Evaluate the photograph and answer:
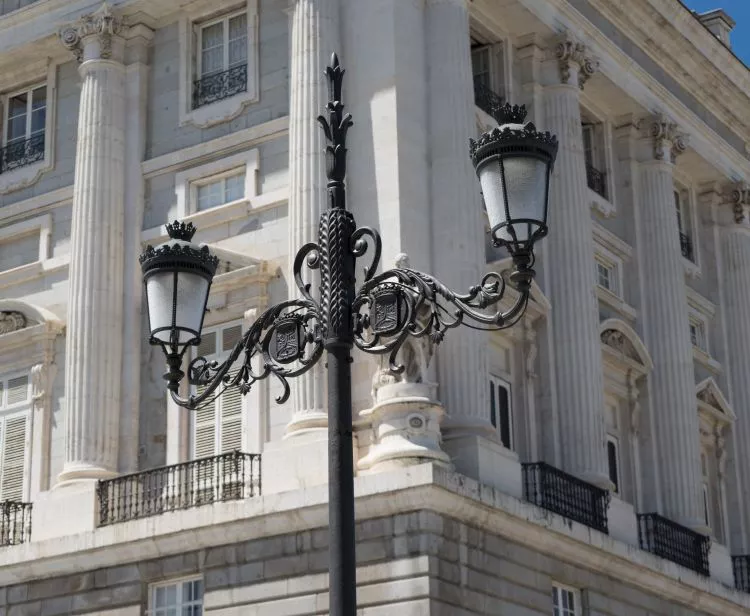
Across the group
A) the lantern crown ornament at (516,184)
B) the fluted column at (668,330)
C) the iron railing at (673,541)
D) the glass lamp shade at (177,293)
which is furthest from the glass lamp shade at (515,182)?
the fluted column at (668,330)

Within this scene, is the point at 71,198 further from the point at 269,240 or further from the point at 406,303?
the point at 406,303

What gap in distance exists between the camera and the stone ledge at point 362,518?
22.8 m

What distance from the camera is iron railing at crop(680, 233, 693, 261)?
34.9m

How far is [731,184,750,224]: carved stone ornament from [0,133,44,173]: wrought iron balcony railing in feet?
47.1

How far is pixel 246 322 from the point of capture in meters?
26.2

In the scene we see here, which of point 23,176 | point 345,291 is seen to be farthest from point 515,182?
point 23,176

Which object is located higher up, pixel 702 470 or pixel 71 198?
pixel 71 198

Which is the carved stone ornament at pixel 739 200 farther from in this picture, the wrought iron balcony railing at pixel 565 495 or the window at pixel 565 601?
the window at pixel 565 601

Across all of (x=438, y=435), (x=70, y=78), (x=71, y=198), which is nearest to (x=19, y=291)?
(x=71, y=198)

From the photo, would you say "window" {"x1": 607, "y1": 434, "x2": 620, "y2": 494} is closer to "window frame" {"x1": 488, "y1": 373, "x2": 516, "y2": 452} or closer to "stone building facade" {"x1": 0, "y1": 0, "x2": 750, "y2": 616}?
"stone building facade" {"x1": 0, "y1": 0, "x2": 750, "y2": 616}

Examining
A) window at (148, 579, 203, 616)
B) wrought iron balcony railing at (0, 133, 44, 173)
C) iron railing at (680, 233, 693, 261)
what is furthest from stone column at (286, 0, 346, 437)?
iron railing at (680, 233, 693, 261)

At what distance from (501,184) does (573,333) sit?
16276mm

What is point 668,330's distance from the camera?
31844 millimetres

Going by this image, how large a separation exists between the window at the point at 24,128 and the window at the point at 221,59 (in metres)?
3.38
